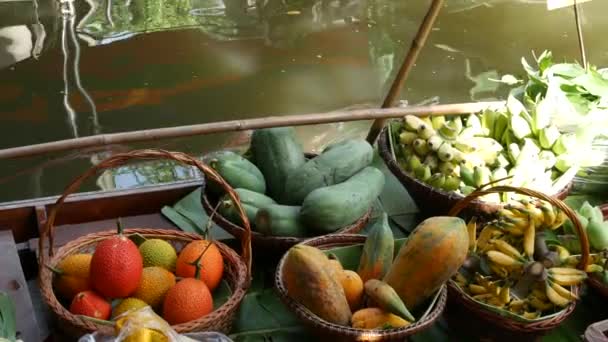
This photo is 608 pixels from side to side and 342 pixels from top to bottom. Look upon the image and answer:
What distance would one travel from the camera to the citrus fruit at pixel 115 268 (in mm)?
1433

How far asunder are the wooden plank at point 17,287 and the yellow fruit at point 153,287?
291 millimetres

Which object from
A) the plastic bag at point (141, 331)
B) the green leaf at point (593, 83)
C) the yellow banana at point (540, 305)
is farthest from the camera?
the green leaf at point (593, 83)

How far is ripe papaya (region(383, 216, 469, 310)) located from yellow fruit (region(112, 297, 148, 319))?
0.56 m

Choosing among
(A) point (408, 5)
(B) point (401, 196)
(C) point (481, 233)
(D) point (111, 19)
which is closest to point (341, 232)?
(C) point (481, 233)

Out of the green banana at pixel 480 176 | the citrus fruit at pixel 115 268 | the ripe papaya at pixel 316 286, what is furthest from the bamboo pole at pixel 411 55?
the citrus fruit at pixel 115 268

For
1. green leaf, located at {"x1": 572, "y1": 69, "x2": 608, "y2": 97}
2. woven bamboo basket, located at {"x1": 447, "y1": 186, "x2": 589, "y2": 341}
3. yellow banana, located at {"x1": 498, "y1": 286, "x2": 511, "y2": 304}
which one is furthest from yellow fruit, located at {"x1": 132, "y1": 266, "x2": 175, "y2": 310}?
green leaf, located at {"x1": 572, "y1": 69, "x2": 608, "y2": 97}

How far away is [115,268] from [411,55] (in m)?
1.33

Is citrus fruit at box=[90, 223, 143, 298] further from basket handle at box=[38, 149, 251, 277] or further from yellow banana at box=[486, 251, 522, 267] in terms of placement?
yellow banana at box=[486, 251, 522, 267]

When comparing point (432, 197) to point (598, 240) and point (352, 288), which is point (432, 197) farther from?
point (352, 288)

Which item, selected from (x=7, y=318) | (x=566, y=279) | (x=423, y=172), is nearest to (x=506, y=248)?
(x=566, y=279)

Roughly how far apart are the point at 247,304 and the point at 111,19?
104 inches

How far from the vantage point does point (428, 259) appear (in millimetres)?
1459

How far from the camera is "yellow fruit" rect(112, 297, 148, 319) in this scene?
1.44 metres

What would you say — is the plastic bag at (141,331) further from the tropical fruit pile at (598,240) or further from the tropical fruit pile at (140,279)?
the tropical fruit pile at (598,240)
